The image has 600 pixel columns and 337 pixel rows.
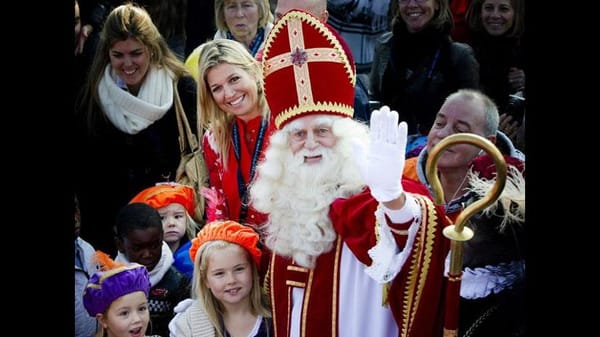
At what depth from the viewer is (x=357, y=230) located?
5242 mm

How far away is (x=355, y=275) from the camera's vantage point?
5340 millimetres

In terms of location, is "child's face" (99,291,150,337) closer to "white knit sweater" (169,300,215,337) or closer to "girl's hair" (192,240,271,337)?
"white knit sweater" (169,300,215,337)

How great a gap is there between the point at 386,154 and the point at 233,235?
1172 millimetres

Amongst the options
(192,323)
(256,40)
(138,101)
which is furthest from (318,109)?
(256,40)

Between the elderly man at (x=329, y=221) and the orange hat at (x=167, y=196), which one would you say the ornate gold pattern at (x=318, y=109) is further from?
the orange hat at (x=167, y=196)

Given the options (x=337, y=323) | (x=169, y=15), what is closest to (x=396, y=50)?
(x=169, y=15)

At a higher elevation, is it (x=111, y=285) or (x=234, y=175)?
(x=234, y=175)

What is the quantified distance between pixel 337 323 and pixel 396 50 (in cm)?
174

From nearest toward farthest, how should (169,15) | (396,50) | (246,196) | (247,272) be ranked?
1. (247,272)
2. (246,196)
3. (396,50)
4. (169,15)

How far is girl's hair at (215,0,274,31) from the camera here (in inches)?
275

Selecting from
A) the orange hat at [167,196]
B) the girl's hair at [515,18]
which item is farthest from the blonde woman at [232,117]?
the girl's hair at [515,18]

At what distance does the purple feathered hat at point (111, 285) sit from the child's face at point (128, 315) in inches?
0.9

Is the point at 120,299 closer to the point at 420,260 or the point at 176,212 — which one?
the point at 176,212
